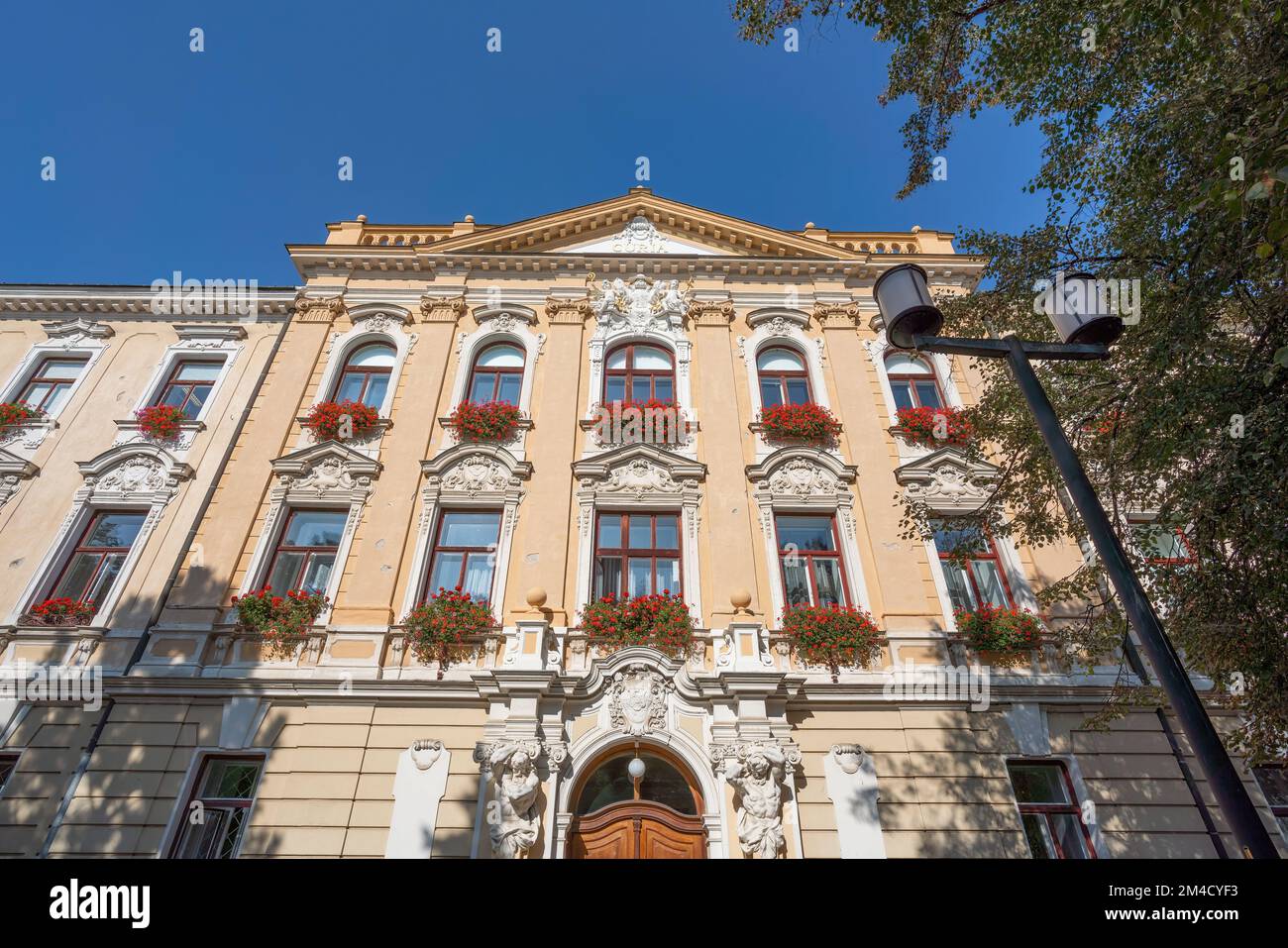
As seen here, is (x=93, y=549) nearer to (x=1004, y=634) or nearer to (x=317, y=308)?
(x=317, y=308)

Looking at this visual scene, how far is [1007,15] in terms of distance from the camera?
809cm

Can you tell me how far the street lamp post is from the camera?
3.41 m

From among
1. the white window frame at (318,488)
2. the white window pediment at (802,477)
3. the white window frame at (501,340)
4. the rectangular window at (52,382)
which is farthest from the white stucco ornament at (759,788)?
the rectangular window at (52,382)

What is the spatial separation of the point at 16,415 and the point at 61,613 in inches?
223

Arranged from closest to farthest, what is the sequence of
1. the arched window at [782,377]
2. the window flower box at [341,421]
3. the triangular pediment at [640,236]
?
the window flower box at [341,421]
the arched window at [782,377]
the triangular pediment at [640,236]

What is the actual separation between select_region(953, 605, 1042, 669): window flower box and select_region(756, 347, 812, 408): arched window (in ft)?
19.1


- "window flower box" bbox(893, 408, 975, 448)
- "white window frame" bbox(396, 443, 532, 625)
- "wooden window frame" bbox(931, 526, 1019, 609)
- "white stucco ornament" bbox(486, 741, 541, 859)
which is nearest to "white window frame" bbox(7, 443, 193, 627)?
"white window frame" bbox(396, 443, 532, 625)

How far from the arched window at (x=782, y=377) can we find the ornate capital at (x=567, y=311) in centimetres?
423

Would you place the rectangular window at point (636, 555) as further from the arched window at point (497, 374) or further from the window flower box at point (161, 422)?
the window flower box at point (161, 422)

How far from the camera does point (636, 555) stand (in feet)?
39.4

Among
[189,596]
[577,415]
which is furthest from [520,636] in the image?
[189,596]

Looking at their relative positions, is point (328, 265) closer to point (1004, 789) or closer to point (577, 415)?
point (577, 415)

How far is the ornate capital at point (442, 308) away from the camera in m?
15.2

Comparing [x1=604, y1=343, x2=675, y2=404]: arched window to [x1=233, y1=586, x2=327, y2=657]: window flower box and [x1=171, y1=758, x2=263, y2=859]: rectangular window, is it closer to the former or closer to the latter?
[x1=233, y1=586, x2=327, y2=657]: window flower box
